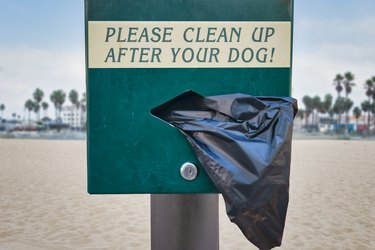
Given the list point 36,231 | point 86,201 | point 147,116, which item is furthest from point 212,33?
point 86,201

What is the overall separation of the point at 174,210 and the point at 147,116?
0.61 metres

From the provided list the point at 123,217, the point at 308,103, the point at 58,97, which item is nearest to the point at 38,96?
the point at 58,97

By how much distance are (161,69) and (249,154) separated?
0.55 meters

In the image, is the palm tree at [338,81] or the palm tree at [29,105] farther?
the palm tree at [29,105]

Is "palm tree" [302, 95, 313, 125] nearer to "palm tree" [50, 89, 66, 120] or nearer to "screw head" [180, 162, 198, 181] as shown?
"palm tree" [50, 89, 66, 120]

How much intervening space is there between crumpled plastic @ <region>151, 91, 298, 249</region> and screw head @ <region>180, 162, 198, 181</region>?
0.06 m

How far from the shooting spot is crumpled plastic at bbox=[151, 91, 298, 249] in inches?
67.4

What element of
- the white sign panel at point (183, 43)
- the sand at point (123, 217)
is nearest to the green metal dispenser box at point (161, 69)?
the white sign panel at point (183, 43)

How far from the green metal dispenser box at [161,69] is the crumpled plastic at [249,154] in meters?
0.07

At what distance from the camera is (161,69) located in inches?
71.8

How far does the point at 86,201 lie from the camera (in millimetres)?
6938

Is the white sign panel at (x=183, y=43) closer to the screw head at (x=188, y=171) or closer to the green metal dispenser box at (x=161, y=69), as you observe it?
the green metal dispenser box at (x=161, y=69)

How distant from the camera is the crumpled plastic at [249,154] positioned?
1.71 m

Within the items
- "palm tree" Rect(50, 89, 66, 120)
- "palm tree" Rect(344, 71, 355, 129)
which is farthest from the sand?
"palm tree" Rect(50, 89, 66, 120)
